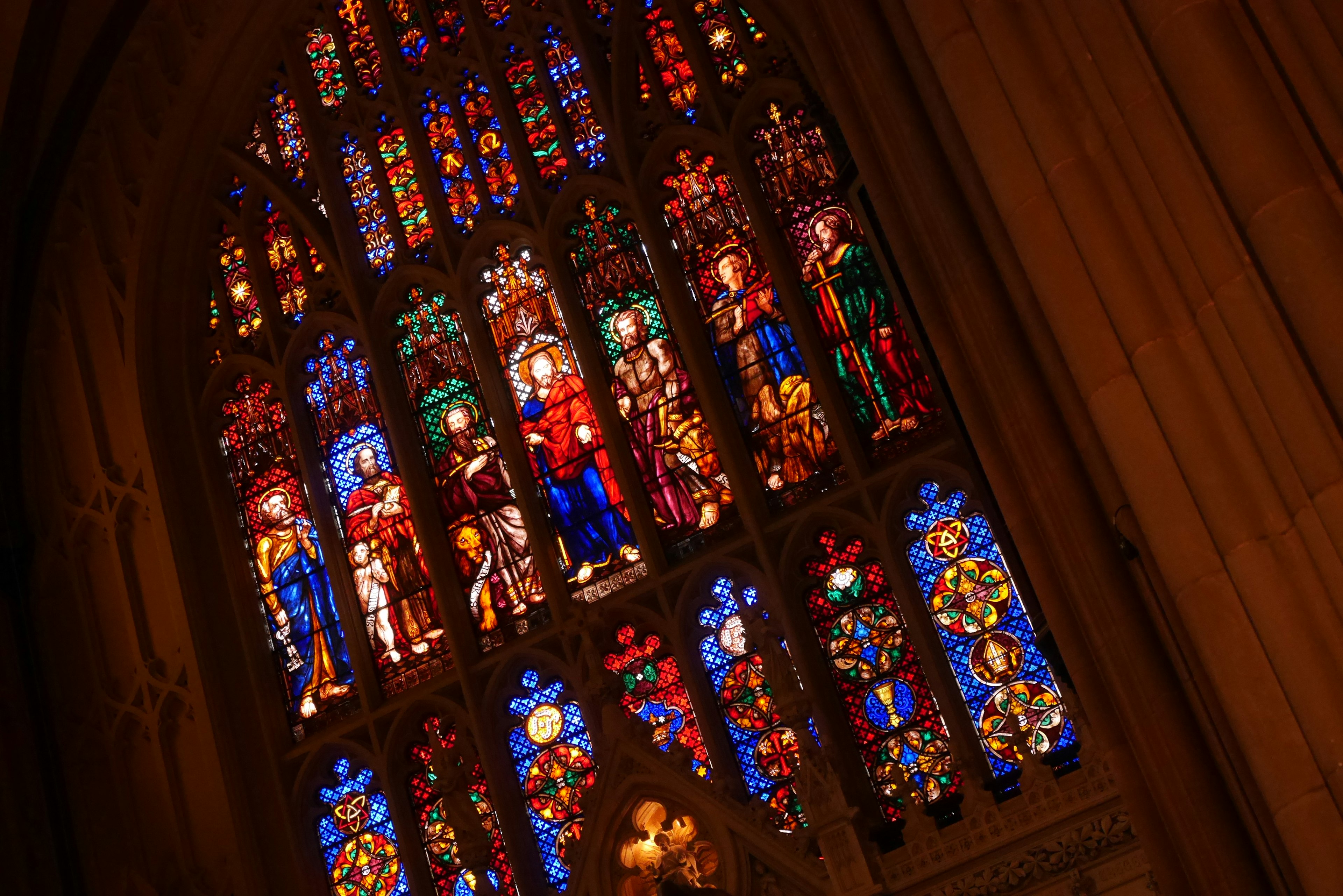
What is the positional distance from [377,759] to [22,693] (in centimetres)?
232

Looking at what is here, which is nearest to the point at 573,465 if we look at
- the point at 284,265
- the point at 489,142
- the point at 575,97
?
the point at 489,142

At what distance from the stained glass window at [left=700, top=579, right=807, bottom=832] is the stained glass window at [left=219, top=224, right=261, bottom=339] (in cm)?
384

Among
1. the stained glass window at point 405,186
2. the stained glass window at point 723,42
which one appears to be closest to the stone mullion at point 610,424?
the stained glass window at point 405,186

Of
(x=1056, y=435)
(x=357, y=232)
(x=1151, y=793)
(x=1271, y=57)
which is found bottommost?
(x=1151, y=793)

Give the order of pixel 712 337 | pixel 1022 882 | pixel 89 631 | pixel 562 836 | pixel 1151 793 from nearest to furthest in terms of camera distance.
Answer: pixel 1151 793 < pixel 1022 882 < pixel 562 836 < pixel 712 337 < pixel 89 631

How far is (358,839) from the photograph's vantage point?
9.12m

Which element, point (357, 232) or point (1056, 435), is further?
point (357, 232)

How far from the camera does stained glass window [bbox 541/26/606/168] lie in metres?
9.86

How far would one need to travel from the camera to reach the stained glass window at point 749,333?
8844mm

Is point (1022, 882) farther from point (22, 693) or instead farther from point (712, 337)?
point (22, 693)

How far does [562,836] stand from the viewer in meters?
8.61

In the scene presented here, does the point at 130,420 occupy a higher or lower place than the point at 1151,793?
higher

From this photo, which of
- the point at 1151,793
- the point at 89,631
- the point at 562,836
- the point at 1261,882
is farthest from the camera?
the point at 89,631

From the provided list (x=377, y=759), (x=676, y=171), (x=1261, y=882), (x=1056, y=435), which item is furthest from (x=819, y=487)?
(x=1261, y=882)
